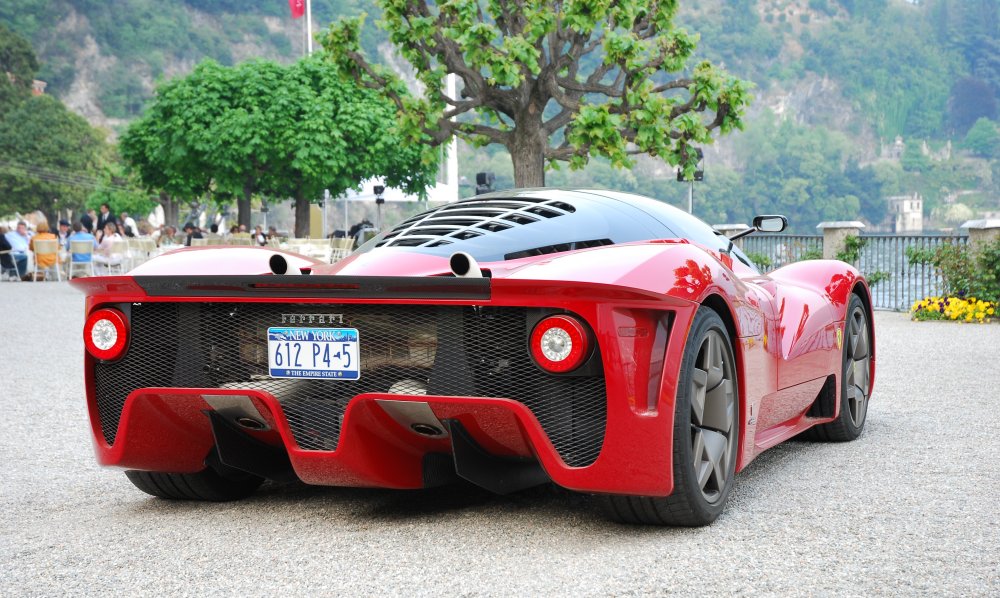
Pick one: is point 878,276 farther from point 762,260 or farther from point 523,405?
point 523,405

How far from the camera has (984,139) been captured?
15300cm

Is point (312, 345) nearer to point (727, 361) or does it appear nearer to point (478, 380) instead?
point (478, 380)

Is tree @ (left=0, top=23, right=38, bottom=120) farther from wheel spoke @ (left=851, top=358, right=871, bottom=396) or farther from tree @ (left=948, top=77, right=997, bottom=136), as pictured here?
tree @ (left=948, top=77, right=997, bottom=136)

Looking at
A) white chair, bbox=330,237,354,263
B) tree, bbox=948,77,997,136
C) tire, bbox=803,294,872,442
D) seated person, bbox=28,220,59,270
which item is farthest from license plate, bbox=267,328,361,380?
tree, bbox=948,77,997,136

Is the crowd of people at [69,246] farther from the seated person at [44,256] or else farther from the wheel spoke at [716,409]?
the wheel spoke at [716,409]

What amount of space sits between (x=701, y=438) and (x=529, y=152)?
16.9 m

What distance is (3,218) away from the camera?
306 ft

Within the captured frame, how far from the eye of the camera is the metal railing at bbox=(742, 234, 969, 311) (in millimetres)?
19422

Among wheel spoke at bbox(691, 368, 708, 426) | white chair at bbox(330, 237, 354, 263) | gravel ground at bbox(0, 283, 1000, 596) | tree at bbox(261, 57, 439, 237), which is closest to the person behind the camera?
gravel ground at bbox(0, 283, 1000, 596)

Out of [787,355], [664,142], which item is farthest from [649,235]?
[664,142]

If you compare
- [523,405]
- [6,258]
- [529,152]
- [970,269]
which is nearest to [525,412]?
[523,405]

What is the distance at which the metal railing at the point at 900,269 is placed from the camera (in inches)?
760

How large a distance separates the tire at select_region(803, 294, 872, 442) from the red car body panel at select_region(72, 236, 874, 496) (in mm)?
1214

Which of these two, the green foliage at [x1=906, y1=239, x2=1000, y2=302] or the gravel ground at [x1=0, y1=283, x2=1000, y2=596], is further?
the green foliage at [x1=906, y1=239, x2=1000, y2=302]
